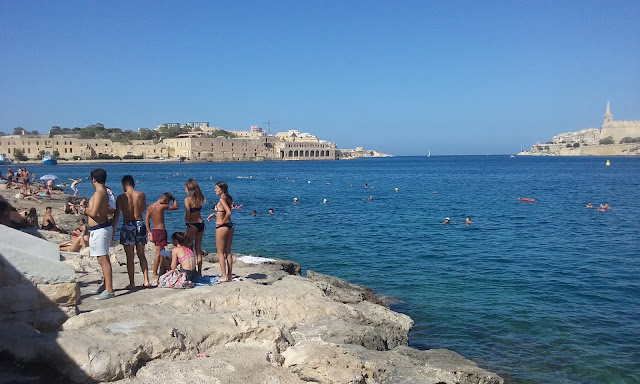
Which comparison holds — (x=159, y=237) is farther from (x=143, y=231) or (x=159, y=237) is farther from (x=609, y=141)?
(x=609, y=141)

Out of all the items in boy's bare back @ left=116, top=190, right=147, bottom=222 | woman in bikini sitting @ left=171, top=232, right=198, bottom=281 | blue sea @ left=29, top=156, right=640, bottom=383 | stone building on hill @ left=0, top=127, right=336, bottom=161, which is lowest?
blue sea @ left=29, top=156, right=640, bottom=383

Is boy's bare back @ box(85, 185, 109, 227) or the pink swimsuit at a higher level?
boy's bare back @ box(85, 185, 109, 227)

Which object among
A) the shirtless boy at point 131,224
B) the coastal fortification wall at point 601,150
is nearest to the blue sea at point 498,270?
the shirtless boy at point 131,224

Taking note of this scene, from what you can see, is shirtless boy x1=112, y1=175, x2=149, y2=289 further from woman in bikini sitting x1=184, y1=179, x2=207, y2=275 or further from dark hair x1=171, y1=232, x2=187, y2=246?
woman in bikini sitting x1=184, y1=179, x2=207, y2=275

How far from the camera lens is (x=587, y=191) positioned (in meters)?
39.7

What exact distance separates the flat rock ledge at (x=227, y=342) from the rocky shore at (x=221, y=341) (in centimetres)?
1

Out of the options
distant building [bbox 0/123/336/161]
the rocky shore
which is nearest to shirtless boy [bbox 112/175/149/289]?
the rocky shore

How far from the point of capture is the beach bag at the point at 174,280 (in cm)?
669

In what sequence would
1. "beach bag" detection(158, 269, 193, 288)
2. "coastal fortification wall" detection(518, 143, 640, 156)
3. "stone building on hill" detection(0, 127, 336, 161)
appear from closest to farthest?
"beach bag" detection(158, 269, 193, 288)
"stone building on hill" detection(0, 127, 336, 161)
"coastal fortification wall" detection(518, 143, 640, 156)

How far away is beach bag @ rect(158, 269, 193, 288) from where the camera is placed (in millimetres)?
6691

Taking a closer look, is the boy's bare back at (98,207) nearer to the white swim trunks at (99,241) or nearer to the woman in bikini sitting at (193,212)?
the white swim trunks at (99,241)

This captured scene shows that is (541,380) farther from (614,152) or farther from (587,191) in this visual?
(614,152)

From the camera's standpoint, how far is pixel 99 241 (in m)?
5.91

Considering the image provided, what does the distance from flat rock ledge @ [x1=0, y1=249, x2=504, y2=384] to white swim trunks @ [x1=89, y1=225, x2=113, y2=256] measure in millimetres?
614
